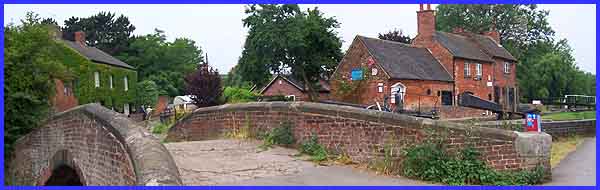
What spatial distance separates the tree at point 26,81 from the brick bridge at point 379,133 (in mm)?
8048

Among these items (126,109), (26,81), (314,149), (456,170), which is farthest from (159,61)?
(456,170)

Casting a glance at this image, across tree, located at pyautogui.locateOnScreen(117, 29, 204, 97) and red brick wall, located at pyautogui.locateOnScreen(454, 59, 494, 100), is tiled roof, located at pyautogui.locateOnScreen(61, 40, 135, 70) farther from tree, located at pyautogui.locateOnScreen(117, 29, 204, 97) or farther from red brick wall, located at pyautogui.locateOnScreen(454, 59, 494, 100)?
red brick wall, located at pyautogui.locateOnScreen(454, 59, 494, 100)

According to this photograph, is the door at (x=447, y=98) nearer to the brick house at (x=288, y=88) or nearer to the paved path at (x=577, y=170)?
the brick house at (x=288, y=88)

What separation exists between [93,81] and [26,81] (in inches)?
1042

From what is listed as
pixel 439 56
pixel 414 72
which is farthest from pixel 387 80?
pixel 439 56

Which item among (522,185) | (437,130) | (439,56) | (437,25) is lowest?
(522,185)

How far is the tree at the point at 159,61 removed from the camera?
67.2m

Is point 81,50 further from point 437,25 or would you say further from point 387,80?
point 437,25

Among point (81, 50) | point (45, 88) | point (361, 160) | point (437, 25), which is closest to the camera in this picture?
point (361, 160)

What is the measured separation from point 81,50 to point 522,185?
139 feet

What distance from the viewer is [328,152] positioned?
36.9ft

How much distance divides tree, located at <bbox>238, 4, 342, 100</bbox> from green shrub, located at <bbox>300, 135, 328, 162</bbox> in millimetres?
27598

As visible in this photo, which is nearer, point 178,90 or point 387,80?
point 387,80

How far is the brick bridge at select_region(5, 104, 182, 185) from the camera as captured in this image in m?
7.62
